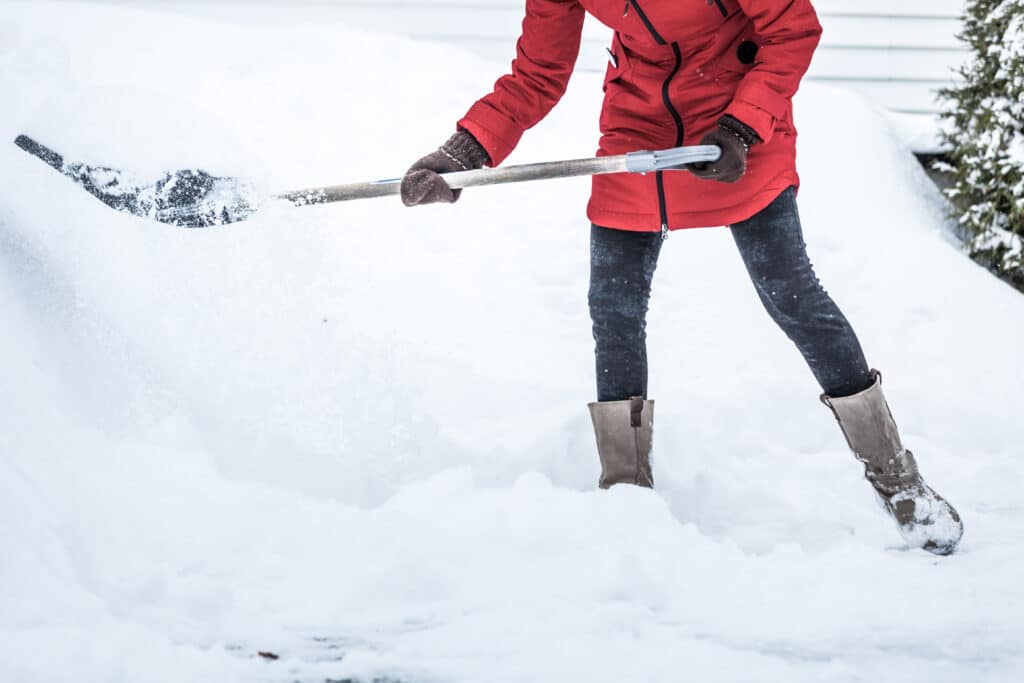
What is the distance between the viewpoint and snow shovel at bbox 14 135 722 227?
2.30m

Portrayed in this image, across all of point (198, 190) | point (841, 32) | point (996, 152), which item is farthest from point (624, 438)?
point (841, 32)

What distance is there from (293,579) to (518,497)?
0.64 m

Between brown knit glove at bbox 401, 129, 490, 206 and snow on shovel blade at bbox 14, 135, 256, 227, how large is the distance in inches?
23.0

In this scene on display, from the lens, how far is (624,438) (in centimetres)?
238

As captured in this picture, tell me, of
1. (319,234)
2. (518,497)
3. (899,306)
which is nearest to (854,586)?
(518,497)

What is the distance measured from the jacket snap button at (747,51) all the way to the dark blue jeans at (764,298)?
33 centimetres

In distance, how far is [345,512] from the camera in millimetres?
2357

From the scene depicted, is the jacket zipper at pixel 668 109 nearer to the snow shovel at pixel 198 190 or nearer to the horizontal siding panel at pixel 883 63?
the snow shovel at pixel 198 190

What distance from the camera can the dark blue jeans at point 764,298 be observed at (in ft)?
7.18

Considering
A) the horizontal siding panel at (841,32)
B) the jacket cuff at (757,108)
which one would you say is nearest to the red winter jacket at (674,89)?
the jacket cuff at (757,108)

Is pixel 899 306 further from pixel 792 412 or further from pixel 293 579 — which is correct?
pixel 293 579

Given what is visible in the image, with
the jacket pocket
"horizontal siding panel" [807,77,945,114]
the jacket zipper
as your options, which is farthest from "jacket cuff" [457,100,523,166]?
"horizontal siding panel" [807,77,945,114]

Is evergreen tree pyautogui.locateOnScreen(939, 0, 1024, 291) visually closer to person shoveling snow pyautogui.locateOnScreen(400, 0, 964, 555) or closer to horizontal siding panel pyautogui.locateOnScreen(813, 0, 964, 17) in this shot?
horizontal siding panel pyautogui.locateOnScreen(813, 0, 964, 17)

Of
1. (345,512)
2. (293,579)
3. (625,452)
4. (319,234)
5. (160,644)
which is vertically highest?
(319,234)
